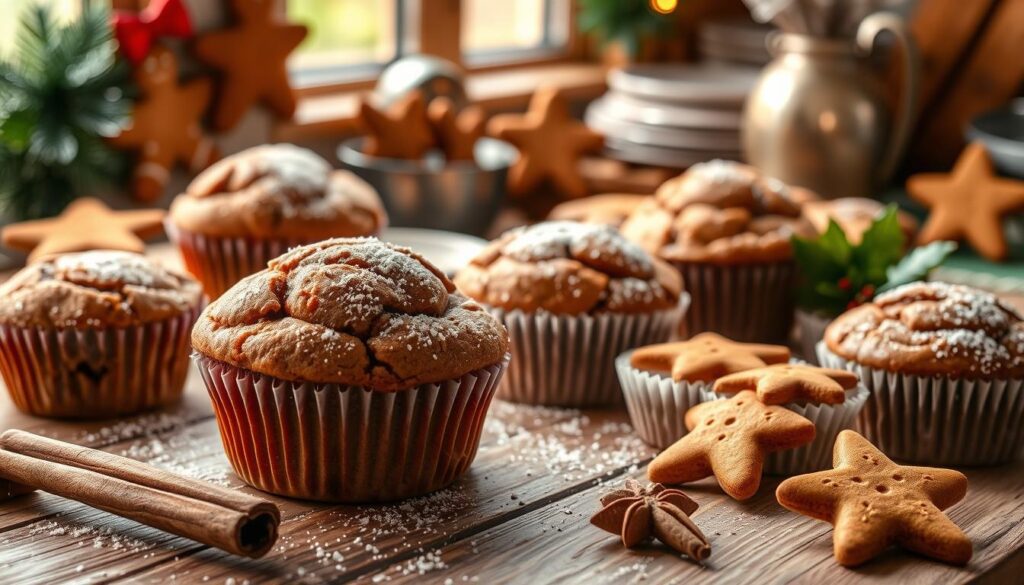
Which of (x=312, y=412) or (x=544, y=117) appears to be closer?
(x=312, y=412)

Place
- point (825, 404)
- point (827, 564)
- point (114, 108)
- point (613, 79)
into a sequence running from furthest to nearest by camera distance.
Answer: point (613, 79) < point (114, 108) < point (825, 404) < point (827, 564)

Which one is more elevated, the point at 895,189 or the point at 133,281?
the point at 133,281

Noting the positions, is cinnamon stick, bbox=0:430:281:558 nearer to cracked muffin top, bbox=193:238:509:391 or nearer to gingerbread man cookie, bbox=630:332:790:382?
cracked muffin top, bbox=193:238:509:391

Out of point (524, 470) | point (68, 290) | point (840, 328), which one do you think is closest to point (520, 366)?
point (524, 470)

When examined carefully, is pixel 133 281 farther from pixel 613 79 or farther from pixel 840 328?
pixel 613 79

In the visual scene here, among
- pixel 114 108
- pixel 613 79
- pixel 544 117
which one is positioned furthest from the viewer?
pixel 613 79

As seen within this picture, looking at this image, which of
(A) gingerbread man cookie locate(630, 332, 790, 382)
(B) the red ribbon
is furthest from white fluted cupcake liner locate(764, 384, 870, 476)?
(B) the red ribbon
